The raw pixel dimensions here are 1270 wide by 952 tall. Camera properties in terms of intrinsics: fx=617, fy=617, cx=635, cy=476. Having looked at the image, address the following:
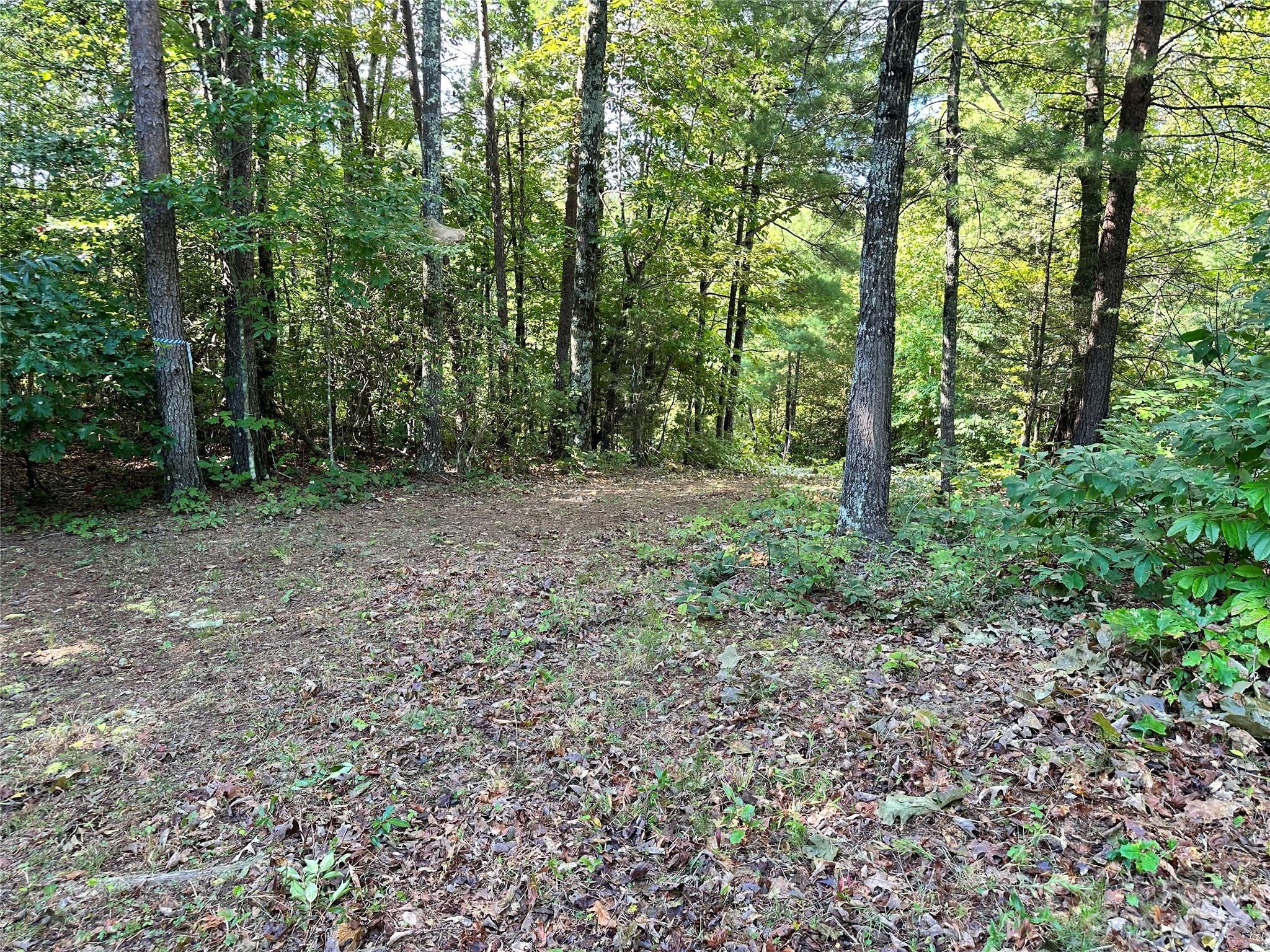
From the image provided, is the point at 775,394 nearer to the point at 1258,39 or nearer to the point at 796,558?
the point at 1258,39

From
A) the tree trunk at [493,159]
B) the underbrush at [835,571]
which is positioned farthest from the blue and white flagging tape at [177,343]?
the underbrush at [835,571]

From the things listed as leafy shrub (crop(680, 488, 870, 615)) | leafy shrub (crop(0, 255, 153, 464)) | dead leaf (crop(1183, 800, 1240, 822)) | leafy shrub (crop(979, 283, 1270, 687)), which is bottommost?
dead leaf (crop(1183, 800, 1240, 822))

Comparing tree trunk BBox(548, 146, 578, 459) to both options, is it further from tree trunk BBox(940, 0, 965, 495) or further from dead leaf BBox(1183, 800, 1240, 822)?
dead leaf BBox(1183, 800, 1240, 822)

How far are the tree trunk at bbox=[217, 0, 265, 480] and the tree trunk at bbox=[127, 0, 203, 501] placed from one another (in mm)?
587

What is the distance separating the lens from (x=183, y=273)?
7.62 m

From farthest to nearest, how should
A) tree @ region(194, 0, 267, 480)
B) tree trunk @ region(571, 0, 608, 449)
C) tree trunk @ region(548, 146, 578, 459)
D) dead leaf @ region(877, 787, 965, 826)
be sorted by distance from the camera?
1. tree trunk @ region(548, 146, 578, 459)
2. tree trunk @ region(571, 0, 608, 449)
3. tree @ region(194, 0, 267, 480)
4. dead leaf @ region(877, 787, 965, 826)

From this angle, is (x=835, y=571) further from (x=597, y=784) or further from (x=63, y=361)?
(x=63, y=361)

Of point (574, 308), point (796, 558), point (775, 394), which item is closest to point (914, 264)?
point (775, 394)

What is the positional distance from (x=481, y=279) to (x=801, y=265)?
23.0 feet

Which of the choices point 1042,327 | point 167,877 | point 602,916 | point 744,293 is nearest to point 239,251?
point 167,877

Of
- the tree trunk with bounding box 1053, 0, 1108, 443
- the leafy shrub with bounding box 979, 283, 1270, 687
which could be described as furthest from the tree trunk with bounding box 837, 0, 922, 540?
the tree trunk with bounding box 1053, 0, 1108, 443

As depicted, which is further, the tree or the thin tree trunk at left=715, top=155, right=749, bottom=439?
the thin tree trunk at left=715, top=155, right=749, bottom=439

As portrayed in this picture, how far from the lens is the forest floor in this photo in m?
2.33

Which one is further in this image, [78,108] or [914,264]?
[914,264]
